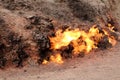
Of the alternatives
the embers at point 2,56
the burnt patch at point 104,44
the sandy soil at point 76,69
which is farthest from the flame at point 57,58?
the burnt patch at point 104,44

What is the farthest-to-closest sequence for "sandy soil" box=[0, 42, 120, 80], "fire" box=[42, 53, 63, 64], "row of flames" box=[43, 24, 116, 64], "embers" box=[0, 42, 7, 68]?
"row of flames" box=[43, 24, 116, 64], "fire" box=[42, 53, 63, 64], "embers" box=[0, 42, 7, 68], "sandy soil" box=[0, 42, 120, 80]

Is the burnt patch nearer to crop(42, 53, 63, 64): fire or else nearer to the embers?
crop(42, 53, 63, 64): fire

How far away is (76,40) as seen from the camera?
14.0m

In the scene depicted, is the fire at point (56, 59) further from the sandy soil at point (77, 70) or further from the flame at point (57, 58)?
the sandy soil at point (77, 70)

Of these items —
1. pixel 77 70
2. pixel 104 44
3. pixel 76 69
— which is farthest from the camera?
pixel 104 44

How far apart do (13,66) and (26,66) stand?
20.0 inches

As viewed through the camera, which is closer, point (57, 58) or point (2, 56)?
point (2, 56)

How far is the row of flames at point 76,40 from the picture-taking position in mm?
13523

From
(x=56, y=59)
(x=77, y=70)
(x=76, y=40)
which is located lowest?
(x=56, y=59)

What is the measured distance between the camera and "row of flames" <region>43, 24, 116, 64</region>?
1352 cm

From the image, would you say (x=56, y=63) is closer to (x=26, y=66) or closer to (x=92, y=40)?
(x=26, y=66)

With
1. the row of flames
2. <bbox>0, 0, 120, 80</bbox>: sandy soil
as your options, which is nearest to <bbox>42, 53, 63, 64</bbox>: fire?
the row of flames

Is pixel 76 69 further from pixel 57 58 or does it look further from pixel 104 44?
pixel 104 44

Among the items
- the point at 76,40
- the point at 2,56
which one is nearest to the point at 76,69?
the point at 76,40
